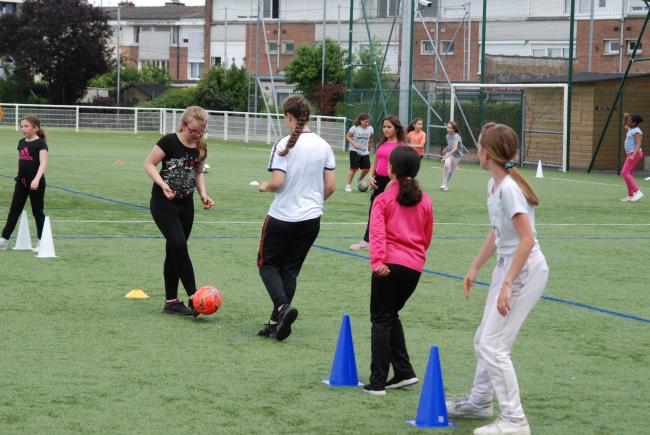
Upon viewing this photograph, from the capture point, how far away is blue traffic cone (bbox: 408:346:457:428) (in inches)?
236

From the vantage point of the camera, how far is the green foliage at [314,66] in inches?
2650

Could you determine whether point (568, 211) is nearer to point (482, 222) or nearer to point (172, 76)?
point (482, 222)

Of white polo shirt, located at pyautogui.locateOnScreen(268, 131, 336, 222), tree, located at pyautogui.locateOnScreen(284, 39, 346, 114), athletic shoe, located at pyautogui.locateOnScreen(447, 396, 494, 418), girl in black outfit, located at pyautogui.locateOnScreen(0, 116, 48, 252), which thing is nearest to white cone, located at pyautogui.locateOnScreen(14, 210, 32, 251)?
girl in black outfit, located at pyautogui.locateOnScreen(0, 116, 48, 252)

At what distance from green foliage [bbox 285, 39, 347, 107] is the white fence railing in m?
12.3

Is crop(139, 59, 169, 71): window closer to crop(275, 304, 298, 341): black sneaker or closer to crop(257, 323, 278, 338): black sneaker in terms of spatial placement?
crop(257, 323, 278, 338): black sneaker

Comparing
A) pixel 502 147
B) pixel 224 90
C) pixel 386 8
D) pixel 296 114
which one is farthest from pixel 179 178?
pixel 224 90

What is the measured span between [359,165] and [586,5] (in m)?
46.1

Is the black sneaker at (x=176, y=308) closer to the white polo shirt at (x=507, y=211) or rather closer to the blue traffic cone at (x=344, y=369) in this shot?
the blue traffic cone at (x=344, y=369)

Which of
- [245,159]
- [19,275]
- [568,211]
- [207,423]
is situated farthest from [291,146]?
[245,159]

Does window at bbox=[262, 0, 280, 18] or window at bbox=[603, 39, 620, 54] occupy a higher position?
window at bbox=[262, 0, 280, 18]

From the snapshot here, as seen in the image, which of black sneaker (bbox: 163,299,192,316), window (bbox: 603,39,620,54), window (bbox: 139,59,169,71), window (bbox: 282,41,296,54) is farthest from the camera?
window (bbox: 139,59,169,71)

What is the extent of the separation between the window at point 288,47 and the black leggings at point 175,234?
7183 centimetres

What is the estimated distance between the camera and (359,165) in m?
23.3

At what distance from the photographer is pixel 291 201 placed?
27.1 ft
